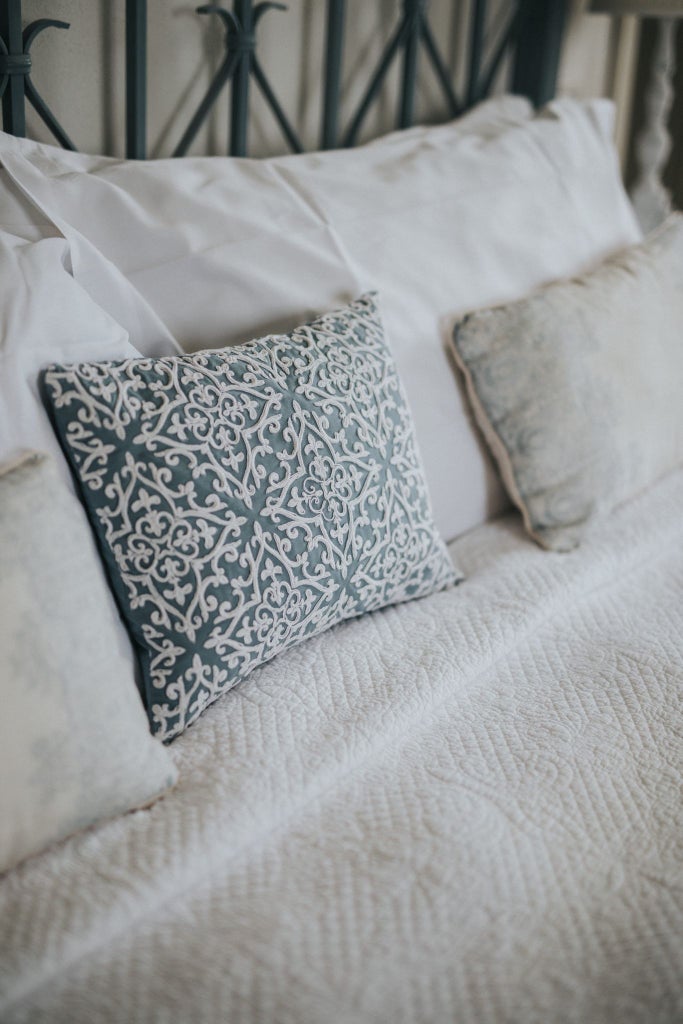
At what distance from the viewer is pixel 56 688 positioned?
707 millimetres

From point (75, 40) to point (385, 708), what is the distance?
88cm

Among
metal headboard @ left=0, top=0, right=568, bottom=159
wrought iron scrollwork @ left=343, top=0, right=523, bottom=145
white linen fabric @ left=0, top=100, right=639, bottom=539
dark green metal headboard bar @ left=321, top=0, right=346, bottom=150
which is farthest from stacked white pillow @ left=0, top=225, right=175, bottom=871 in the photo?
wrought iron scrollwork @ left=343, top=0, right=523, bottom=145

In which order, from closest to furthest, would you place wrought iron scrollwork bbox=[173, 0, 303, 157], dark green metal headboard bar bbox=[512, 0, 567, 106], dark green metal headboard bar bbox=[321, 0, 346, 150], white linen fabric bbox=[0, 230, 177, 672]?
1. white linen fabric bbox=[0, 230, 177, 672]
2. wrought iron scrollwork bbox=[173, 0, 303, 157]
3. dark green metal headboard bar bbox=[321, 0, 346, 150]
4. dark green metal headboard bar bbox=[512, 0, 567, 106]

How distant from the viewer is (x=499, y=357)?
4.00 ft

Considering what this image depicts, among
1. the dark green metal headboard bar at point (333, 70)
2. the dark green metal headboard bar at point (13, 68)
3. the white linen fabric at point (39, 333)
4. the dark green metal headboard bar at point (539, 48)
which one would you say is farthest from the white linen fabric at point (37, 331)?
the dark green metal headboard bar at point (539, 48)

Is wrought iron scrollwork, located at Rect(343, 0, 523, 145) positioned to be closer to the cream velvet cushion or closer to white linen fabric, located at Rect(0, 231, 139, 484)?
the cream velvet cushion

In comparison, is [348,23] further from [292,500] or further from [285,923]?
[285,923]

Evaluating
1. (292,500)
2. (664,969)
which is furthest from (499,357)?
(664,969)

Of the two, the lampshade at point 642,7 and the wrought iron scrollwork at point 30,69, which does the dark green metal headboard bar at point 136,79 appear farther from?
the lampshade at point 642,7

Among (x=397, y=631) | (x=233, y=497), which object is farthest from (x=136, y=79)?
(x=397, y=631)

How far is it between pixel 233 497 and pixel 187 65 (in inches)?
28.6

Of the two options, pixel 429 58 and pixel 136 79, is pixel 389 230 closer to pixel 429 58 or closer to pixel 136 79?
pixel 136 79

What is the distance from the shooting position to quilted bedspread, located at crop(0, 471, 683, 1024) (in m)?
0.63

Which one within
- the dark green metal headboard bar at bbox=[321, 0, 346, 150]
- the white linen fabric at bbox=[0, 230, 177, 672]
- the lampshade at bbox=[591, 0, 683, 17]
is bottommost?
the white linen fabric at bbox=[0, 230, 177, 672]
